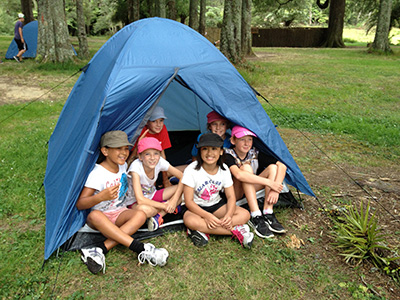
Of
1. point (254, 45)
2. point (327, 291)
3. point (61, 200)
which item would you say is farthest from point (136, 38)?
point (254, 45)

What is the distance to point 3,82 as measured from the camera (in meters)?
8.89

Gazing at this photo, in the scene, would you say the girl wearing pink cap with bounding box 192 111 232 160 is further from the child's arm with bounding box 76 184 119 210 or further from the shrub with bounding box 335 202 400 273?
the shrub with bounding box 335 202 400 273

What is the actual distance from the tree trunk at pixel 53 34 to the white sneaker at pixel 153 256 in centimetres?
895

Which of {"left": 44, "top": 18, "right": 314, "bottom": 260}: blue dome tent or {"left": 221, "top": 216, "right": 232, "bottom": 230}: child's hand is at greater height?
{"left": 44, "top": 18, "right": 314, "bottom": 260}: blue dome tent

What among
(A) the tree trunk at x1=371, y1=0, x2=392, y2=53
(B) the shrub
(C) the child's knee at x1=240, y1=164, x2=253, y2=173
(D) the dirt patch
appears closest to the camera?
(B) the shrub

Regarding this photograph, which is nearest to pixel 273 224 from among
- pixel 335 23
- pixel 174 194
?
pixel 174 194

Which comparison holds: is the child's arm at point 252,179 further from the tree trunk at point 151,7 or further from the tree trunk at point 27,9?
the tree trunk at point 151,7

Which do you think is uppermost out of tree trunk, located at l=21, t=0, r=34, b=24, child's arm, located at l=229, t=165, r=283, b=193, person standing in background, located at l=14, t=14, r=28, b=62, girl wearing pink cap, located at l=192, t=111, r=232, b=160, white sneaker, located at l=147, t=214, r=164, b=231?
tree trunk, located at l=21, t=0, r=34, b=24

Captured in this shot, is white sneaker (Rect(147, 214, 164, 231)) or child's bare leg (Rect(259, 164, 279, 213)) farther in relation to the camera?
child's bare leg (Rect(259, 164, 279, 213))

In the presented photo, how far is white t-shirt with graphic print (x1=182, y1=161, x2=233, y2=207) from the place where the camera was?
3150mm

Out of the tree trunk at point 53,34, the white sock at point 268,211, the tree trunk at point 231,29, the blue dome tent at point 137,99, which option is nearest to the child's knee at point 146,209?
the blue dome tent at point 137,99

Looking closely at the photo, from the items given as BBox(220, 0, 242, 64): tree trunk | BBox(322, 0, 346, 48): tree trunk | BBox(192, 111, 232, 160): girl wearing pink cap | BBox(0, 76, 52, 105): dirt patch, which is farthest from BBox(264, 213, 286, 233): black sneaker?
BBox(322, 0, 346, 48): tree trunk

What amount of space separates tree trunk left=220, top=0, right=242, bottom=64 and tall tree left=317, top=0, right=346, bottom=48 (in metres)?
12.6

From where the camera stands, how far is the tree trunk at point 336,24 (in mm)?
20103
